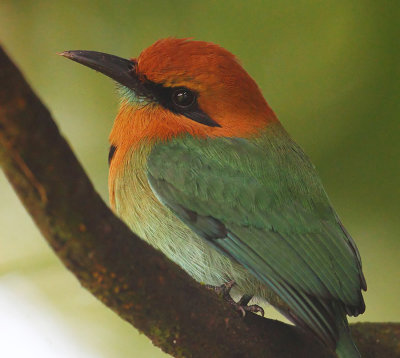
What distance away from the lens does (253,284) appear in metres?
3.13

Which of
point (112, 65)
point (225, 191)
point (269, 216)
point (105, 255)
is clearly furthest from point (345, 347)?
point (112, 65)

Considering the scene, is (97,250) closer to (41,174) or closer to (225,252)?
(41,174)

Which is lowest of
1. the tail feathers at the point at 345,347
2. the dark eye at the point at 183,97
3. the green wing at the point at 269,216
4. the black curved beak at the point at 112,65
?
the tail feathers at the point at 345,347

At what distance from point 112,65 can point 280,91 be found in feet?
4.42

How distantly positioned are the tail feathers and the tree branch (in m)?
0.19

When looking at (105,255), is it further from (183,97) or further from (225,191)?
(183,97)

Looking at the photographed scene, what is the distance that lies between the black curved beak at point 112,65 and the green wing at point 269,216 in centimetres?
43

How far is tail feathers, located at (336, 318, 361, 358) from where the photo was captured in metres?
2.73

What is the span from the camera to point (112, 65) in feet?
11.7

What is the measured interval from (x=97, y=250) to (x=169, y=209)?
113cm

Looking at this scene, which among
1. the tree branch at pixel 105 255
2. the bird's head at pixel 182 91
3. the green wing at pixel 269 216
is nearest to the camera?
the tree branch at pixel 105 255

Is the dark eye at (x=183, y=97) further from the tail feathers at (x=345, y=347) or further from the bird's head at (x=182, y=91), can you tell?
the tail feathers at (x=345, y=347)

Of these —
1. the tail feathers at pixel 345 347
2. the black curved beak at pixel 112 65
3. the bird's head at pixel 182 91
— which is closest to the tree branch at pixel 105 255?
the tail feathers at pixel 345 347

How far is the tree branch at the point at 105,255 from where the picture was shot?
5.81ft
